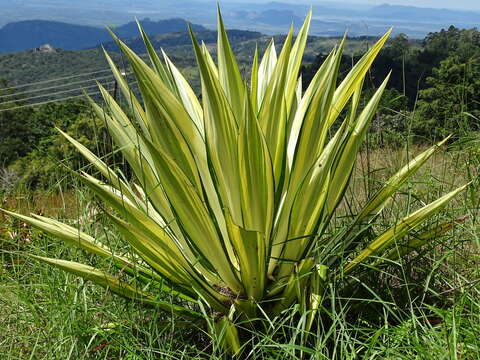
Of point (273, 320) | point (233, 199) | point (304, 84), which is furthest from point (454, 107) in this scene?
point (304, 84)

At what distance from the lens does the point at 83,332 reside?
151 cm

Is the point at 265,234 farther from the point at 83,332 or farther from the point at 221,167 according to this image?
the point at 83,332

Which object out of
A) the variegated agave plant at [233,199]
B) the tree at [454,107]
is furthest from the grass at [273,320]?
the tree at [454,107]

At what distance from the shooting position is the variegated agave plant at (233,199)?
149cm

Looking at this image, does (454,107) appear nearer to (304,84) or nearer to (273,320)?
(273,320)

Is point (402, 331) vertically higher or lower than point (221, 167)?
lower

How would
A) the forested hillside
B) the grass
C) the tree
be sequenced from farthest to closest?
the forested hillside → the tree → the grass

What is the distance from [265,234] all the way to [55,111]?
40.3 m

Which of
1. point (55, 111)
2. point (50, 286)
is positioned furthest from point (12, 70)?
point (50, 286)

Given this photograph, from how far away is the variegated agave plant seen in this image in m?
1.49

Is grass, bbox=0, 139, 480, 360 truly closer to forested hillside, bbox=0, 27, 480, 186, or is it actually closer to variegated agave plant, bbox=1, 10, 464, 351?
variegated agave plant, bbox=1, 10, 464, 351

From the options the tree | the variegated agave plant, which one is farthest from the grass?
the tree

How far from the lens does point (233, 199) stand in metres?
1.59

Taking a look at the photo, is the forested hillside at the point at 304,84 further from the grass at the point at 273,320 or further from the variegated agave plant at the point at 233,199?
the grass at the point at 273,320
